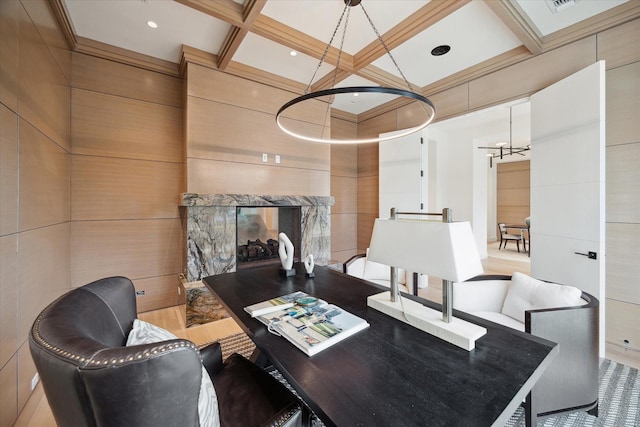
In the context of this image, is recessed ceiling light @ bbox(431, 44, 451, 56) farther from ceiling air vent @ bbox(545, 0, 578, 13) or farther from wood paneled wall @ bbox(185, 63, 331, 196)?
wood paneled wall @ bbox(185, 63, 331, 196)

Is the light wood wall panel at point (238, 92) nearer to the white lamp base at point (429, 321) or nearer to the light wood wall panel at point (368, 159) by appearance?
the light wood wall panel at point (368, 159)

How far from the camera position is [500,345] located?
1080mm

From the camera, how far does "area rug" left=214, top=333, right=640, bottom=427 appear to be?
158cm

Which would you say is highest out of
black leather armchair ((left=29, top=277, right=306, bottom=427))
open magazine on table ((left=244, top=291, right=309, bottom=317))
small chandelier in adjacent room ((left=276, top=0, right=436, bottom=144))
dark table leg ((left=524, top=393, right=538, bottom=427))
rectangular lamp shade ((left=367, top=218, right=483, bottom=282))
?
small chandelier in adjacent room ((left=276, top=0, right=436, bottom=144))

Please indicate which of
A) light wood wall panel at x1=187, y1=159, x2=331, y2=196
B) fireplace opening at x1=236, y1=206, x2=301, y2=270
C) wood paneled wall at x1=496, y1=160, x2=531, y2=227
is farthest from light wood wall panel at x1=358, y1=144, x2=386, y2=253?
wood paneled wall at x1=496, y1=160, x2=531, y2=227

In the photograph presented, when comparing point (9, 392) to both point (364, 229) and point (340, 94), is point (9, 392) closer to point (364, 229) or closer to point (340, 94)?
point (340, 94)

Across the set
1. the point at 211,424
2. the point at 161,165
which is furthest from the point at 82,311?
the point at 161,165

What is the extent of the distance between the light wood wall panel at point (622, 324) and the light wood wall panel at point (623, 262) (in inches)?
2.3

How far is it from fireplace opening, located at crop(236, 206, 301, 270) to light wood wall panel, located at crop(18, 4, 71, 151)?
182 centimetres

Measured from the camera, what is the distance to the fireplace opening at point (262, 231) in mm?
3504

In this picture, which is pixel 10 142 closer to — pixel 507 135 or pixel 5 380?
pixel 5 380

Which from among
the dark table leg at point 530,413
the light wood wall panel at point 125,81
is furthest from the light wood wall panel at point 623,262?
the light wood wall panel at point 125,81

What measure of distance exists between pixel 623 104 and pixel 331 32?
8.89 feet

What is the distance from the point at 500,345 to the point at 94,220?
12.1 ft
